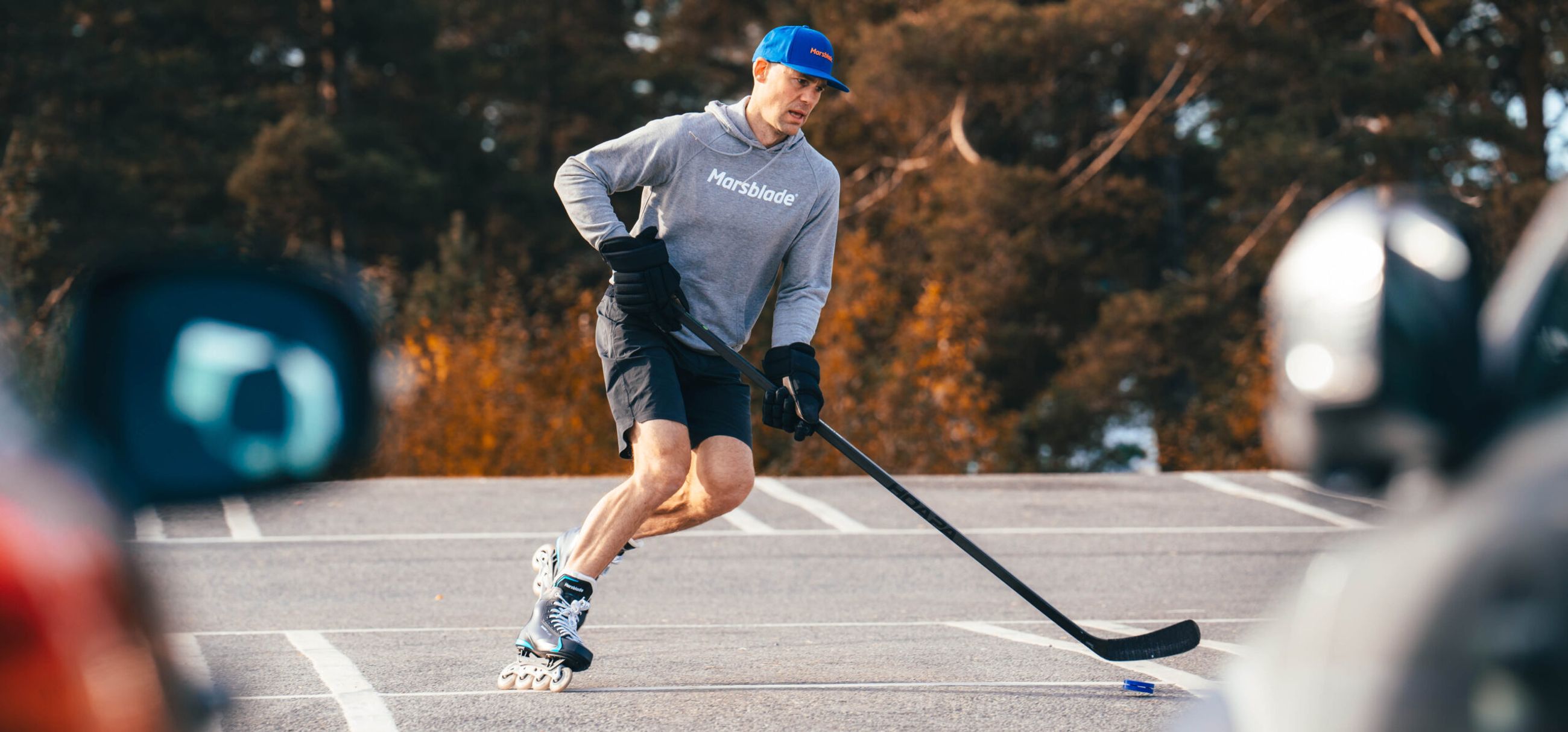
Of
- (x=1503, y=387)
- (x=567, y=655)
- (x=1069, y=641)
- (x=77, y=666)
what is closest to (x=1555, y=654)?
(x=1503, y=387)

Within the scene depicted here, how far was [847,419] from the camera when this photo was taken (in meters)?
14.2

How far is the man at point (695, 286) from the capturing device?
5.32 metres

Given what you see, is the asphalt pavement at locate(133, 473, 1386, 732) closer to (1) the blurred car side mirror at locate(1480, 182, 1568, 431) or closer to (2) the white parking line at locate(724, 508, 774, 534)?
(2) the white parking line at locate(724, 508, 774, 534)

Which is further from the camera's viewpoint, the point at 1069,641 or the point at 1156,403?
the point at 1156,403

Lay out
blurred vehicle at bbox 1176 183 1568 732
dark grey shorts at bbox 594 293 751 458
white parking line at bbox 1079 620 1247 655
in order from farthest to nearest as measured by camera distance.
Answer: white parking line at bbox 1079 620 1247 655
dark grey shorts at bbox 594 293 751 458
blurred vehicle at bbox 1176 183 1568 732

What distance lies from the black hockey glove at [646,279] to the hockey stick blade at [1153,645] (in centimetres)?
168

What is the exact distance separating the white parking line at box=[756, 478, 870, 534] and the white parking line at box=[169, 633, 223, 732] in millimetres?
4173

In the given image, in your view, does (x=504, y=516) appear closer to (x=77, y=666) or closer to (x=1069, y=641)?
(x=1069, y=641)

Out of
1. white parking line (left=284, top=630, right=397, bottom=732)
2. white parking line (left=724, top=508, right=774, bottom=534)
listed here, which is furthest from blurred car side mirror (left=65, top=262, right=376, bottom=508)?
white parking line (left=724, top=508, right=774, bottom=534)

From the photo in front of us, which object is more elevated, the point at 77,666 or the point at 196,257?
the point at 196,257

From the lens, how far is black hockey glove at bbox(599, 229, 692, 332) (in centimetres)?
532

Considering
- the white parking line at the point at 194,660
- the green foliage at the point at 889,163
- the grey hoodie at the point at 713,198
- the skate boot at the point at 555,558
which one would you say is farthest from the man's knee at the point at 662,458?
the green foliage at the point at 889,163

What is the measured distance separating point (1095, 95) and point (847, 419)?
14.0m

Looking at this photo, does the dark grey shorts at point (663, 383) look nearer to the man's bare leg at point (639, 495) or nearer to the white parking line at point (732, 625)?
the man's bare leg at point (639, 495)
